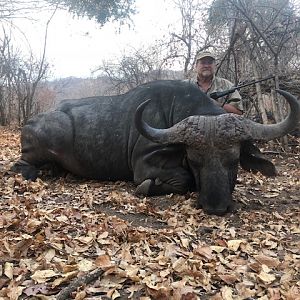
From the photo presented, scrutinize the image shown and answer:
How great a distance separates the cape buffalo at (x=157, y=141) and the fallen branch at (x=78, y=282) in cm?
212

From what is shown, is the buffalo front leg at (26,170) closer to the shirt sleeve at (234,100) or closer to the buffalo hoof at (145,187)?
the buffalo hoof at (145,187)

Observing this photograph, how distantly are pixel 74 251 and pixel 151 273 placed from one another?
0.71 meters

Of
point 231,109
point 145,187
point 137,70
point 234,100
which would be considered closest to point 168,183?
point 145,187

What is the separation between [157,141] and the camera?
5.24 m

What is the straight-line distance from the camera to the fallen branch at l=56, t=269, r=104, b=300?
2.50 m

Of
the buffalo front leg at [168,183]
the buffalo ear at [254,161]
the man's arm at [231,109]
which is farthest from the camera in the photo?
the man's arm at [231,109]

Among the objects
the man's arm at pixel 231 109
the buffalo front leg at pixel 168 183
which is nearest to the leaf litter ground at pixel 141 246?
the buffalo front leg at pixel 168 183

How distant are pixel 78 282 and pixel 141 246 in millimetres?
942

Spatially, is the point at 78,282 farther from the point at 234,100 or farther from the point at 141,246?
the point at 234,100

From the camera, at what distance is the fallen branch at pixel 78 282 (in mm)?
2500

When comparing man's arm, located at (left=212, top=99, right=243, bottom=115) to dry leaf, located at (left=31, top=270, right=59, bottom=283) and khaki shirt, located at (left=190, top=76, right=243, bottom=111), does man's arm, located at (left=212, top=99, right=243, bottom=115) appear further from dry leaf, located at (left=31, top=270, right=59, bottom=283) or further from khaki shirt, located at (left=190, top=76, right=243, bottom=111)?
dry leaf, located at (left=31, top=270, right=59, bottom=283)

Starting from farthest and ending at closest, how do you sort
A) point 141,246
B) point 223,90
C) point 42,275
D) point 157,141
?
point 223,90
point 157,141
point 141,246
point 42,275

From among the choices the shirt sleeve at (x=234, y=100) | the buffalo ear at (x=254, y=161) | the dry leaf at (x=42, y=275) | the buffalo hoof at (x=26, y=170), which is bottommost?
the buffalo hoof at (x=26, y=170)

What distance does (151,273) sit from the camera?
289 cm
